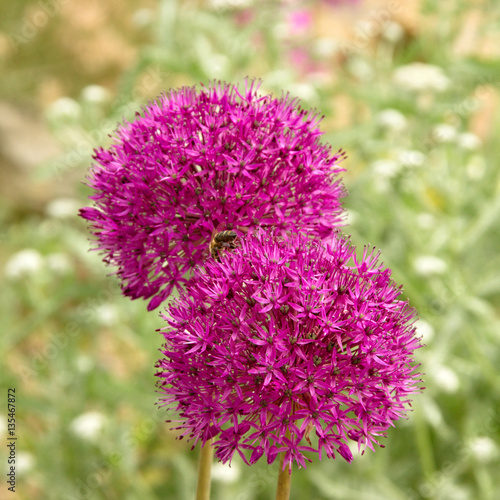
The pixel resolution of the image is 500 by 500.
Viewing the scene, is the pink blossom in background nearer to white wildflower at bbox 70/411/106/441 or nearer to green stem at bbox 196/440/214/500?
white wildflower at bbox 70/411/106/441

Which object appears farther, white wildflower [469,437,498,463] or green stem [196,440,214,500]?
white wildflower [469,437,498,463]

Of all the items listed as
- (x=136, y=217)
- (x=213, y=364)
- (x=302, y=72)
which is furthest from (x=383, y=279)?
(x=302, y=72)

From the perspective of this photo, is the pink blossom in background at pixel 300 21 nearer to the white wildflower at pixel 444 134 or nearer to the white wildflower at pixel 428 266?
the white wildflower at pixel 444 134

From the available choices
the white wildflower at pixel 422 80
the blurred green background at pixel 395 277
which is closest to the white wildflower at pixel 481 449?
the blurred green background at pixel 395 277

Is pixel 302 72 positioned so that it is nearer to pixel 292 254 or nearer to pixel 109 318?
pixel 109 318

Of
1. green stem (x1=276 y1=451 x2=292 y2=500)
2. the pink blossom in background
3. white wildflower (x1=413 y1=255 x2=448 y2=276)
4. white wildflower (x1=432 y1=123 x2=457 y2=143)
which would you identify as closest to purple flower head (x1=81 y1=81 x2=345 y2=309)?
green stem (x1=276 y1=451 x2=292 y2=500)

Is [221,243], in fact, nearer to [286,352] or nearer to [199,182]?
[199,182]
